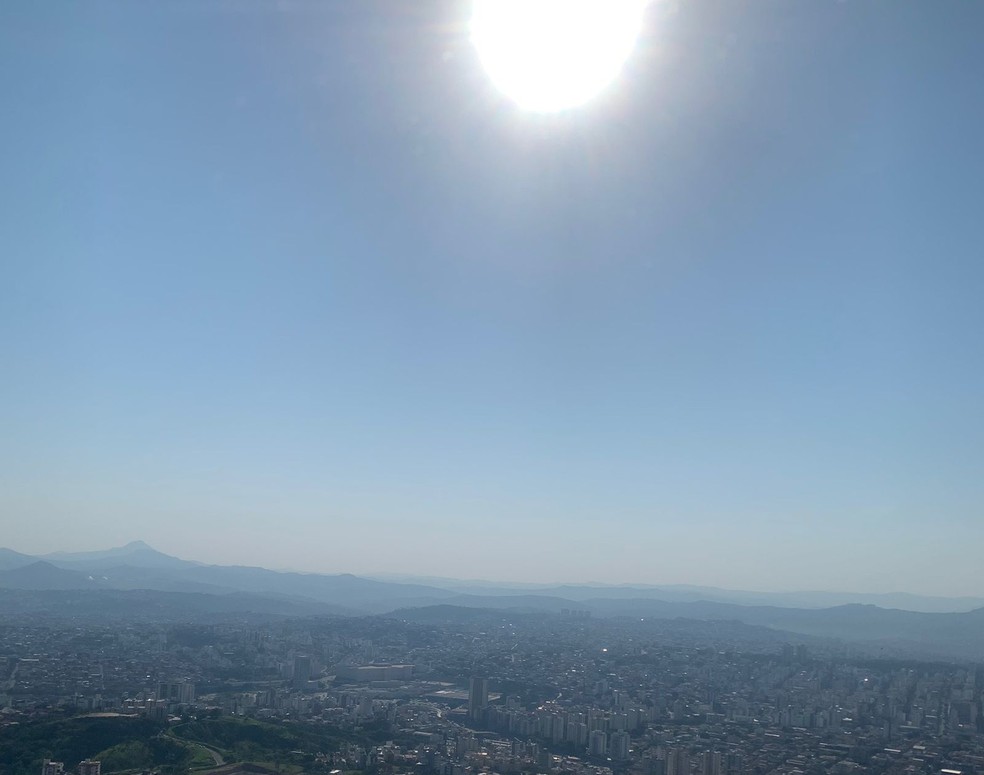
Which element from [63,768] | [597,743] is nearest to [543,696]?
[597,743]

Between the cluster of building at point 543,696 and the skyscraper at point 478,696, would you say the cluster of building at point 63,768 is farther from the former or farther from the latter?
the skyscraper at point 478,696

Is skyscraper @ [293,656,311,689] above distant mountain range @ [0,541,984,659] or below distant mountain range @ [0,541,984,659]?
below

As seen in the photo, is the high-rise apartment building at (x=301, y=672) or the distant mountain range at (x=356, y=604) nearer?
the high-rise apartment building at (x=301, y=672)

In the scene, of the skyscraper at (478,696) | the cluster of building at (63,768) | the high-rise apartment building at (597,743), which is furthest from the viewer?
the skyscraper at (478,696)

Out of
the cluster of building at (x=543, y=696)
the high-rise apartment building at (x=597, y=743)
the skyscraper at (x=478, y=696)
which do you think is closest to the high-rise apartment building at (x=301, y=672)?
the cluster of building at (x=543, y=696)

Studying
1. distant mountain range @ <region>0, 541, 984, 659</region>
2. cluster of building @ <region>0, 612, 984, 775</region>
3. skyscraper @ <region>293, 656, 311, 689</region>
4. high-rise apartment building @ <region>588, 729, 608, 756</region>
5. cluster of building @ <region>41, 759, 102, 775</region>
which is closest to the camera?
cluster of building @ <region>41, 759, 102, 775</region>

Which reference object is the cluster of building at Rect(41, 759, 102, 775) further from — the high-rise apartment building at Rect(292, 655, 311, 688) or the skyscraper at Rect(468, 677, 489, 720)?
the high-rise apartment building at Rect(292, 655, 311, 688)

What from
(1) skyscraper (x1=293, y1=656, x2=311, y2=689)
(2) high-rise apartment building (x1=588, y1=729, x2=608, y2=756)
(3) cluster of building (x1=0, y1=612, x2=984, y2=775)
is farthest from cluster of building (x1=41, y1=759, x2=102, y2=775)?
(1) skyscraper (x1=293, y1=656, x2=311, y2=689)

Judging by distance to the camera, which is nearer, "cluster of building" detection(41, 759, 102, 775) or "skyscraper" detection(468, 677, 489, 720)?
"cluster of building" detection(41, 759, 102, 775)

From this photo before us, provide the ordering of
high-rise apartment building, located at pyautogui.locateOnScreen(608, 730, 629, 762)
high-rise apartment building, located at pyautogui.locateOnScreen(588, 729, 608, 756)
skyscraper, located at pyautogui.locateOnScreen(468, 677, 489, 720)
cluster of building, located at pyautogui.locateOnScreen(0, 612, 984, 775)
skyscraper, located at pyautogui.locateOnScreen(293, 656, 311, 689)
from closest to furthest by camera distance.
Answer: cluster of building, located at pyautogui.locateOnScreen(0, 612, 984, 775), high-rise apartment building, located at pyautogui.locateOnScreen(608, 730, 629, 762), high-rise apartment building, located at pyautogui.locateOnScreen(588, 729, 608, 756), skyscraper, located at pyautogui.locateOnScreen(468, 677, 489, 720), skyscraper, located at pyautogui.locateOnScreen(293, 656, 311, 689)

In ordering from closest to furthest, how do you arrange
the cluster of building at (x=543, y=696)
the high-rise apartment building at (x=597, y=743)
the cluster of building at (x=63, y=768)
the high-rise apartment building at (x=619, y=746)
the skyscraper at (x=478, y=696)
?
1. the cluster of building at (x=63, y=768)
2. the cluster of building at (x=543, y=696)
3. the high-rise apartment building at (x=619, y=746)
4. the high-rise apartment building at (x=597, y=743)
5. the skyscraper at (x=478, y=696)
